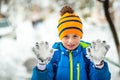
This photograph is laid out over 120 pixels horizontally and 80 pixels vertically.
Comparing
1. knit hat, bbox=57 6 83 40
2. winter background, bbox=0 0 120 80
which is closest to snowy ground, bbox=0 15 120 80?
winter background, bbox=0 0 120 80

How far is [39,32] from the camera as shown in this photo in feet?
5.36

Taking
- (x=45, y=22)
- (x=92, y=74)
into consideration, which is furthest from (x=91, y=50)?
(x=45, y=22)

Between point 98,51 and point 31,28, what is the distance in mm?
852

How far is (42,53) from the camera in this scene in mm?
811

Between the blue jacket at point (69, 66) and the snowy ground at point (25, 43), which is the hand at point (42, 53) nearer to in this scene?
the blue jacket at point (69, 66)

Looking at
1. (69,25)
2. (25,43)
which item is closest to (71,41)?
(69,25)

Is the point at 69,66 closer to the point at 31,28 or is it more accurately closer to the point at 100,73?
the point at 100,73

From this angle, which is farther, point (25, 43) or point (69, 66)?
point (25, 43)

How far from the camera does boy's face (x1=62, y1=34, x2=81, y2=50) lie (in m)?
0.87

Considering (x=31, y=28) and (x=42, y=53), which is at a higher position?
(x=31, y=28)

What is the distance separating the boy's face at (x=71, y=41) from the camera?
34.2 inches

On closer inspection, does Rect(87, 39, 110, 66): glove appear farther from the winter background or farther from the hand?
the winter background

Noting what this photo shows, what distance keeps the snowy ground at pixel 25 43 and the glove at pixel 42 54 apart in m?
0.79

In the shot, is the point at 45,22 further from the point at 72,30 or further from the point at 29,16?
the point at 72,30
